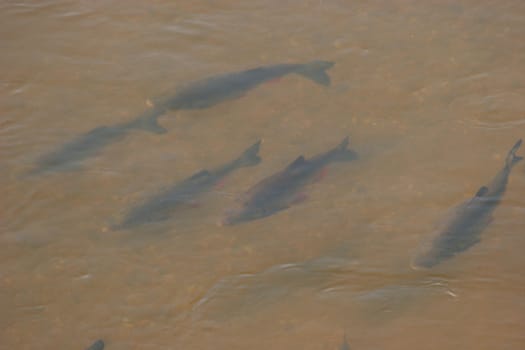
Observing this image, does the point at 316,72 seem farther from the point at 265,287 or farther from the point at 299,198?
the point at 265,287

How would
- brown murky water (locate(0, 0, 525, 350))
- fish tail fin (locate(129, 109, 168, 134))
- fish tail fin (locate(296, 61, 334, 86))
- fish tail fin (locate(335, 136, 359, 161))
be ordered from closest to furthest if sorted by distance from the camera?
brown murky water (locate(0, 0, 525, 350)) → fish tail fin (locate(335, 136, 359, 161)) → fish tail fin (locate(129, 109, 168, 134)) → fish tail fin (locate(296, 61, 334, 86))

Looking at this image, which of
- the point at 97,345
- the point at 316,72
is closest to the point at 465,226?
the point at 316,72

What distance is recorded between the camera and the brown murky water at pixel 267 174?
15.0 feet

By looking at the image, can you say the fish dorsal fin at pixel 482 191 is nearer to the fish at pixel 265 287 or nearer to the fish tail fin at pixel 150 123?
the fish at pixel 265 287

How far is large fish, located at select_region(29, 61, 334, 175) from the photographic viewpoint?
5.92 metres

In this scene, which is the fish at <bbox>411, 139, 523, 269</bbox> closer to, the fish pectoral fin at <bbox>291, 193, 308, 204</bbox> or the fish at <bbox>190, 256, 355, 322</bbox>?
the fish at <bbox>190, 256, 355, 322</bbox>

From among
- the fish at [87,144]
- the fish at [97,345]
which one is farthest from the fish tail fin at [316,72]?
the fish at [97,345]

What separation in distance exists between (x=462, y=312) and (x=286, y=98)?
3.07m

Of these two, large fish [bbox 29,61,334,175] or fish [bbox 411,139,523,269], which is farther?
large fish [bbox 29,61,334,175]

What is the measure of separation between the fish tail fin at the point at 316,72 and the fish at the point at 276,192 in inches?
61.7

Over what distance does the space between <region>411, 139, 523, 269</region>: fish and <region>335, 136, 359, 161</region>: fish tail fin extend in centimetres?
111

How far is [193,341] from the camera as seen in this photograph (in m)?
4.43

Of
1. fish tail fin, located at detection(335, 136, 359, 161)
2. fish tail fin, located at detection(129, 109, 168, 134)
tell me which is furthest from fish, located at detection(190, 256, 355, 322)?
fish tail fin, located at detection(129, 109, 168, 134)

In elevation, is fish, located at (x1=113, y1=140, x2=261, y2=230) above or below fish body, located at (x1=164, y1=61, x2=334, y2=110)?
below
